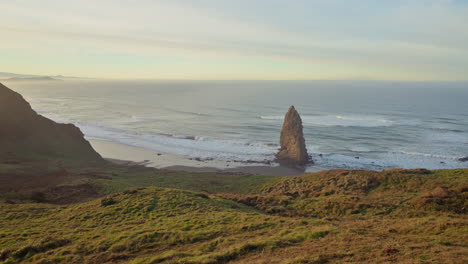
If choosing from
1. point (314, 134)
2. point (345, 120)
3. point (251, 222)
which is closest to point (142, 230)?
point (251, 222)

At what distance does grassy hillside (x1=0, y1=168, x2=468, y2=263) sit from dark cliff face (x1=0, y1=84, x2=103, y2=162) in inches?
1105

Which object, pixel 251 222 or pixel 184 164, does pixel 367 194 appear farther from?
pixel 184 164

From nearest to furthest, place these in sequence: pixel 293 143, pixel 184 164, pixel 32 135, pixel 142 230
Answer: pixel 142 230 → pixel 32 135 → pixel 184 164 → pixel 293 143

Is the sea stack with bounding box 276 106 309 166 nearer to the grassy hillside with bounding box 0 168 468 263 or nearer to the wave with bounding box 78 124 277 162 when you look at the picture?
the wave with bounding box 78 124 277 162

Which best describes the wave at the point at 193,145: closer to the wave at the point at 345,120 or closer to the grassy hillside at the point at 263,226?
the grassy hillside at the point at 263,226

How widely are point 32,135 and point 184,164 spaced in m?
29.2

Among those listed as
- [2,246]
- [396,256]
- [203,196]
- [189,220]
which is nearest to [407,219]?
[396,256]

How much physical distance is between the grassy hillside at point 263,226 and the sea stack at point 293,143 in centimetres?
2945

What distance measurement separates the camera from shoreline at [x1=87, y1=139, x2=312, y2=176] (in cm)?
5967

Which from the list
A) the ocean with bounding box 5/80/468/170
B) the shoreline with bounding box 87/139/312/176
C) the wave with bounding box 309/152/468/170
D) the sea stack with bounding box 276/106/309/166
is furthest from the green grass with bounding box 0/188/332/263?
the wave with bounding box 309/152/468/170

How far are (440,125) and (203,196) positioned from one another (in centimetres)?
10735

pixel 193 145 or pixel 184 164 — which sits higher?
pixel 193 145

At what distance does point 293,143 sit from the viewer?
66062mm

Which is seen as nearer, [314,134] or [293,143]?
[293,143]
